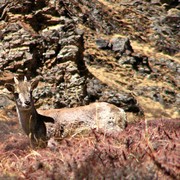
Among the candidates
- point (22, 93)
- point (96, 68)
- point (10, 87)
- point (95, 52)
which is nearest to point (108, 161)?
point (22, 93)

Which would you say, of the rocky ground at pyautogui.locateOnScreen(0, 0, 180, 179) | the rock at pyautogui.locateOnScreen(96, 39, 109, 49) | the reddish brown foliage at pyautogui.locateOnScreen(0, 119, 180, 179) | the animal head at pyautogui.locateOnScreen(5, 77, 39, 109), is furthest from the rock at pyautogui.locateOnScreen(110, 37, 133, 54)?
Result: the reddish brown foliage at pyautogui.locateOnScreen(0, 119, 180, 179)

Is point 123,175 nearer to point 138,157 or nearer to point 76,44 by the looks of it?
point 138,157

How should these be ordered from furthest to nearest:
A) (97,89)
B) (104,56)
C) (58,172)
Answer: (104,56), (97,89), (58,172)

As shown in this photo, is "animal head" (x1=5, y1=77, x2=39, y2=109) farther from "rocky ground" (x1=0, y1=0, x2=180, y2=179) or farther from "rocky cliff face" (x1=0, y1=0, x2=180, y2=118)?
"rocky cliff face" (x1=0, y1=0, x2=180, y2=118)

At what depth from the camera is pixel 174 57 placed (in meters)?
47.0

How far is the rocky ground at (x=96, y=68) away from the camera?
140 inches

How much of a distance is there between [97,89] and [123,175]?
20.3 meters

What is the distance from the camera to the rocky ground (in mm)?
3562

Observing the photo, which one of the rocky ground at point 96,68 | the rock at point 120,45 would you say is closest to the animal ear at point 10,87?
the rocky ground at point 96,68

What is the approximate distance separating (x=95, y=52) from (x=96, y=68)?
10.6ft

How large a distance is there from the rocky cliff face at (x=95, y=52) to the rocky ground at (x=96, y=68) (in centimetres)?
5

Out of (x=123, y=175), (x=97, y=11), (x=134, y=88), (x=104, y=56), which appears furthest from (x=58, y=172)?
(x=97, y=11)

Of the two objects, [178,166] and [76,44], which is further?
[76,44]

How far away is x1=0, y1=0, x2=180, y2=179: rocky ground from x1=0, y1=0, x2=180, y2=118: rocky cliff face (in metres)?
0.05
